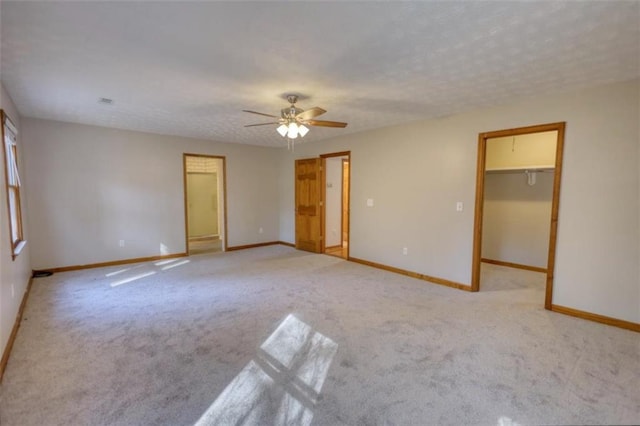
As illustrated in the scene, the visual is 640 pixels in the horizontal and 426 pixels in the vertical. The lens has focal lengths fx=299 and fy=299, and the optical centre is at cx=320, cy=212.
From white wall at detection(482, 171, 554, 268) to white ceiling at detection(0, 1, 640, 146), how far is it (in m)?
2.22

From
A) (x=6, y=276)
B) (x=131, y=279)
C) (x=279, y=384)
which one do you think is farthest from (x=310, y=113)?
(x=131, y=279)

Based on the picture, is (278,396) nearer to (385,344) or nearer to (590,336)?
(385,344)

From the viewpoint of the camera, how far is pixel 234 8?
176 cm

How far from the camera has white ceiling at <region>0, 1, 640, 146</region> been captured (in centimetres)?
180

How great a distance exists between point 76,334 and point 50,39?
2458 millimetres

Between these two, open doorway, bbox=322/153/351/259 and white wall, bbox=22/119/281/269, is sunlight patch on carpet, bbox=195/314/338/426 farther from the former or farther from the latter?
white wall, bbox=22/119/281/269

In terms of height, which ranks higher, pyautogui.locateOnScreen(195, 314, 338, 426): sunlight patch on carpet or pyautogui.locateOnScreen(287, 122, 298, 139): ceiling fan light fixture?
pyautogui.locateOnScreen(287, 122, 298, 139): ceiling fan light fixture

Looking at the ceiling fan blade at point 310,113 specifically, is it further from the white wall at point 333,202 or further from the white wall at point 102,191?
the white wall at point 102,191

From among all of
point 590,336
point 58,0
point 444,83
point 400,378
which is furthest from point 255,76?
point 590,336

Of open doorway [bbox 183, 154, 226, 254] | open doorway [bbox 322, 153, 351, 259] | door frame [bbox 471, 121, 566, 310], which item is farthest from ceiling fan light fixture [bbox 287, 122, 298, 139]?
open doorway [bbox 183, 154, 226, 254]

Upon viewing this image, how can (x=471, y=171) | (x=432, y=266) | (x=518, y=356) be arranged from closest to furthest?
(x=518, y=356), (x=471, y=171), (x=432, y=266)

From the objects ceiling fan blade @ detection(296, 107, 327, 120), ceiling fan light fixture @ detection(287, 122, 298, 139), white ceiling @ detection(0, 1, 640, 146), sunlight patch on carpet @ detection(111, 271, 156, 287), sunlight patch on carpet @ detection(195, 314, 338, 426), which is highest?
white ceiling @ detection(0, 1, 640, 146)

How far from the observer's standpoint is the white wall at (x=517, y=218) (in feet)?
16.0

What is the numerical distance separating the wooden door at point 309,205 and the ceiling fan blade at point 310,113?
2.83m
